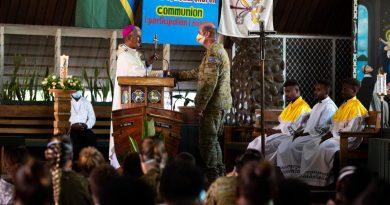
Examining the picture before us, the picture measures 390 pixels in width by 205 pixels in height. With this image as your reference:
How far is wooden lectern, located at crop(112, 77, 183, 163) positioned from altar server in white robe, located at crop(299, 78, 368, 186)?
156 centimetres

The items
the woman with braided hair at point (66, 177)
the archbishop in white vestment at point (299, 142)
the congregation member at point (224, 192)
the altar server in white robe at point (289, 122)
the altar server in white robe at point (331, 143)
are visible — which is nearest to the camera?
the congregation member at point (224, 192)

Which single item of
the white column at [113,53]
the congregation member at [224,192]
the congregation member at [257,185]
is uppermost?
the white column at [113,53]

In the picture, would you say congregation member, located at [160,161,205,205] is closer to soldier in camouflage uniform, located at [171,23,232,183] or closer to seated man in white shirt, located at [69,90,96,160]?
soldier in camouflage uniform, located at [171,23,232,183]

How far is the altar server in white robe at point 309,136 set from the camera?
9883mm

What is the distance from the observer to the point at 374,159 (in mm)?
8930

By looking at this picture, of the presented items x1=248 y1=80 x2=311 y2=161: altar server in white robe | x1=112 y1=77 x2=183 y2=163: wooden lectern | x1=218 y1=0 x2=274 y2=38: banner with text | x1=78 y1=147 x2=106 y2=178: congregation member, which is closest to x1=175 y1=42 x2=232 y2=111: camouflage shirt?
x1=112 y1=77 x2=183 y2=163: wooden lectern

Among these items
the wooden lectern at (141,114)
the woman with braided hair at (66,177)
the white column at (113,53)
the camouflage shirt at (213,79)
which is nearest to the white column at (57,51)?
the white column at (113,53)

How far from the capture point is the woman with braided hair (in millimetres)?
5281

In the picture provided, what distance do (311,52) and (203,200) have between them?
29.8 ft

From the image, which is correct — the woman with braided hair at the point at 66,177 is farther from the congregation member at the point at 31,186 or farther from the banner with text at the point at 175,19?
the banner with text at the point at 175,19

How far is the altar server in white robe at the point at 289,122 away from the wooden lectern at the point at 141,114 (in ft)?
5.07

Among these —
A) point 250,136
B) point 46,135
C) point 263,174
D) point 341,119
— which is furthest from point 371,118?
point 263,174

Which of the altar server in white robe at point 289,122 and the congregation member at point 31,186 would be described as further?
the altar server in white robe at point 289,122

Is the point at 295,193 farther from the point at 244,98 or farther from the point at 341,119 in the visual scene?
the point at 244,98
